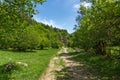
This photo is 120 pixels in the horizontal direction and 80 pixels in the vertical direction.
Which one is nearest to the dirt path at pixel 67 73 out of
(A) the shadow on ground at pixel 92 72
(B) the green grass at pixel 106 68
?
(A) the shadow on ground at pixel 92 72

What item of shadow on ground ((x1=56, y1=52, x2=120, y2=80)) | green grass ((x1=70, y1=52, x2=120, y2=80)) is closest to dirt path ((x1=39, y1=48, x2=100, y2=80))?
shadow on ground ((x1=56, y1=52, x2=120, y2=80))

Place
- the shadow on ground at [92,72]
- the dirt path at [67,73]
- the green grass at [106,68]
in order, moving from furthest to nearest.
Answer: the green grass at [106,68] < the shadow on ground at [92,72] < the dirt path at [67,73]

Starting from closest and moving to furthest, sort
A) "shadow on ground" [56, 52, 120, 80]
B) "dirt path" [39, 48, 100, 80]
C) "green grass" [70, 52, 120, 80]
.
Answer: "dirt path" [39, 48, 100, 80], "shadow on ground" [56, 52, 120, 80], "green grass" [70, 52, 120, 80]

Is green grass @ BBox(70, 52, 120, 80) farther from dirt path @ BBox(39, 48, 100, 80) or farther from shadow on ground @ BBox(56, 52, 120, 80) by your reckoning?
dirt path @ BBox(39, 48, 100, 80)

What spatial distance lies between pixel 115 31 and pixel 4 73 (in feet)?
40.4

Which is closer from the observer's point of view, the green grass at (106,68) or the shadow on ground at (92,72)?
the shadow on ground at (92,72)

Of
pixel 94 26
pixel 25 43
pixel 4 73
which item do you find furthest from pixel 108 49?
pixel 25 43

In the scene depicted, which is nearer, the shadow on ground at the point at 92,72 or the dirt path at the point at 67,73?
the dirt path at the point at 67,73

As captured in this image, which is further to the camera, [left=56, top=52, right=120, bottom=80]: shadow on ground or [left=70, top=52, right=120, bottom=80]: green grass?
[left=70, top=52, right=120, bottom=80]: green grass

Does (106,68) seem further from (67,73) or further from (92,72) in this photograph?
(67,73)

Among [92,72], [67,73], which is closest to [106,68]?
[92,72]

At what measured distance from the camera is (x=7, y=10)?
77.8 ft

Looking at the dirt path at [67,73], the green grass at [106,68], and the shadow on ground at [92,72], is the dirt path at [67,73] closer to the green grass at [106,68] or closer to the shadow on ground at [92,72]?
the shadow on ground at [92,72]

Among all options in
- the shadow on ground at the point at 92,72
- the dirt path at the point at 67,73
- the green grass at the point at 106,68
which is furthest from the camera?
the green grass at the point at 106,68
